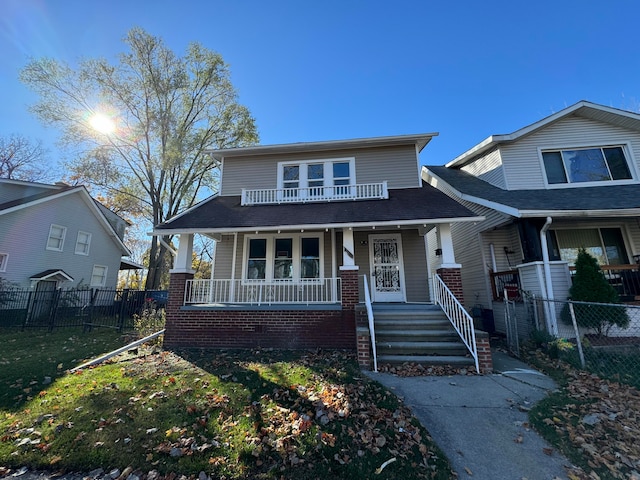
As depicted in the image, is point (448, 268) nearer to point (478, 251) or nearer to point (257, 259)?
point (478, 251)

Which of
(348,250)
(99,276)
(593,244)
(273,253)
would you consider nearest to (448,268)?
(348,250)

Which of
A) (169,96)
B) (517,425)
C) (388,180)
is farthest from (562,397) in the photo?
(169,96)

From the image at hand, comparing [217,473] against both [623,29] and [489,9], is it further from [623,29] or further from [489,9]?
[623,29]

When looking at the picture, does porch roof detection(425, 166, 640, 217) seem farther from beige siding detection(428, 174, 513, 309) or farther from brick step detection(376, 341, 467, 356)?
brick step detection(376, 341, 467, 356)

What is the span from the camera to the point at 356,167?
34.0ft

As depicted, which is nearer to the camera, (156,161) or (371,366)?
(371,366)

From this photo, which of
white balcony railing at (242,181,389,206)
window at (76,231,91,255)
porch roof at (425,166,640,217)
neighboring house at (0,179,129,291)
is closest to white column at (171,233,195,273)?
white balcony railing at (242,181,389,206)

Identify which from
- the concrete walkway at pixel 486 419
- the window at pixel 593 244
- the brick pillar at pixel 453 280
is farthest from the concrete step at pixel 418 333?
the window at pixel 593 244

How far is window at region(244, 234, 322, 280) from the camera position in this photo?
9.44 m

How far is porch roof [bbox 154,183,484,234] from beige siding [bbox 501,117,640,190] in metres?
3.31

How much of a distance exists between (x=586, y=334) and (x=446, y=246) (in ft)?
13.7

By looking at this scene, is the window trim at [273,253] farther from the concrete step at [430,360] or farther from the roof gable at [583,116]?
the roof gable at [583,116]

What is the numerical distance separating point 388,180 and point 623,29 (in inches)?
438

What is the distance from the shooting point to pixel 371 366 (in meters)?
5.77
